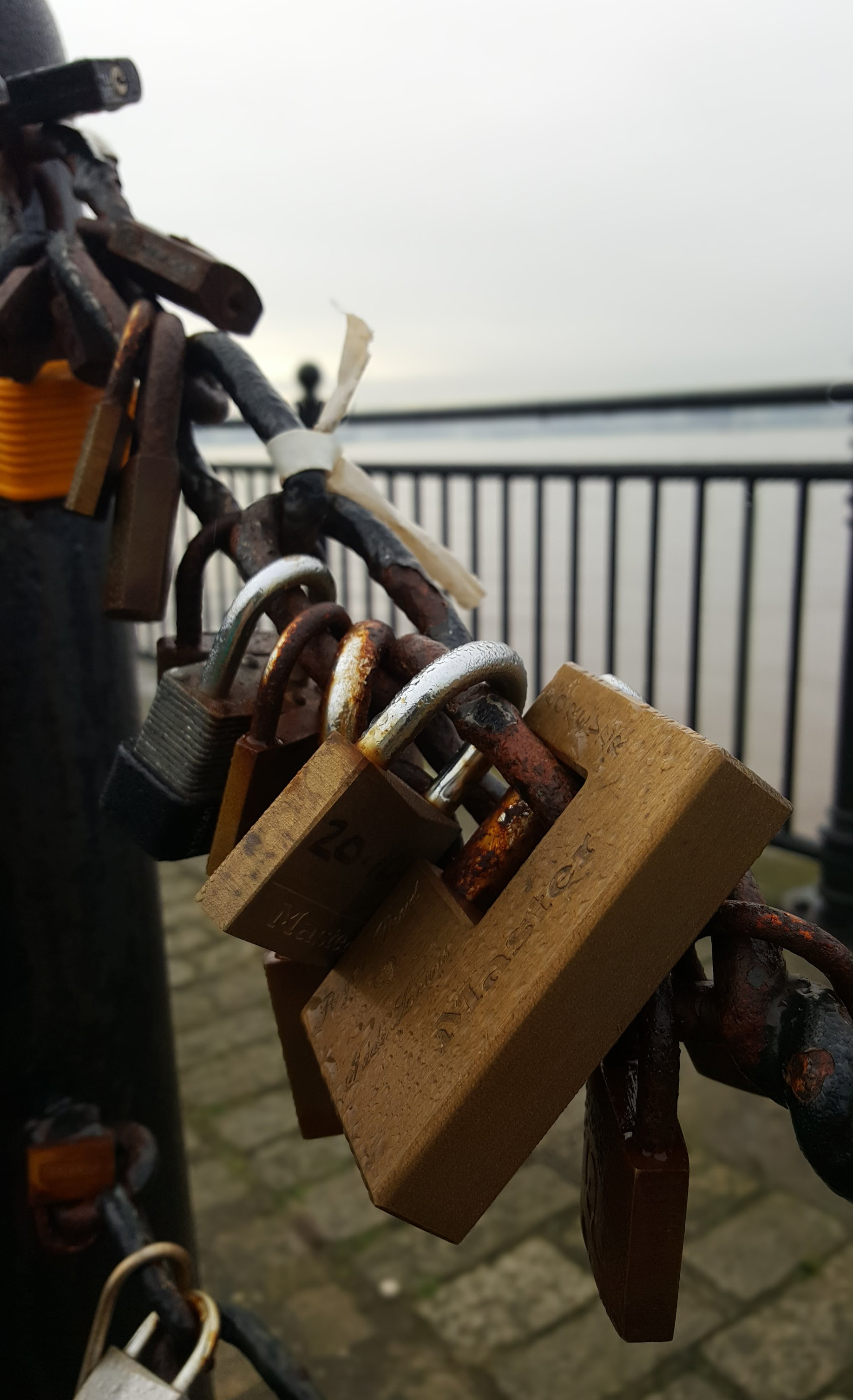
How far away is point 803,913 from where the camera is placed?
3.00m

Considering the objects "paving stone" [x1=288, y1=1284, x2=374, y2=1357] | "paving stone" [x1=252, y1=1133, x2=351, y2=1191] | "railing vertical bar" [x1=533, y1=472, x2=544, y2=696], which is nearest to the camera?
"paving stone" [x1=288, y1=1284, x2=374, y2=1357]

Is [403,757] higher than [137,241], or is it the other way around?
[137,241]

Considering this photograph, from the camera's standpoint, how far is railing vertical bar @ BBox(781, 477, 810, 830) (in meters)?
2.82

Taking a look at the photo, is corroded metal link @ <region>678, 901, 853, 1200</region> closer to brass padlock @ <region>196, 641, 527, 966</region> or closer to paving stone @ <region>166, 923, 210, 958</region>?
brass padlock @ <region>196, 641, 527, 966</region>

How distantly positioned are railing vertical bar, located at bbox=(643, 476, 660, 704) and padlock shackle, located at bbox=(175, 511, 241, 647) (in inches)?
92.8

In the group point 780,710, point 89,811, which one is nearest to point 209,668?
point 89,811

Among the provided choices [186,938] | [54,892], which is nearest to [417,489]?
[186,938]

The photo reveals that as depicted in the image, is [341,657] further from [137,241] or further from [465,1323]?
[465,1323]

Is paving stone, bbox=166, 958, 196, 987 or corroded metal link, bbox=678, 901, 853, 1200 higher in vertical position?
corroded metal link, bbox=678, 901, 853, 1200

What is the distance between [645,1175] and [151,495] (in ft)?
1.62

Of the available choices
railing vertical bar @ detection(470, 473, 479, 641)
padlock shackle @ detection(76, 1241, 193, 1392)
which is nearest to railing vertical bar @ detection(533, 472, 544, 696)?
railing vertical bar @ detection(470, 473, 479, 641)

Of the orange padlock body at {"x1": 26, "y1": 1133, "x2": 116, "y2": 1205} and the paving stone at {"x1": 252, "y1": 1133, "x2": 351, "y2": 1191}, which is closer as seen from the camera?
the orange padlock body at {"x1": 26, "y1": 1133, "x2": 116, "y2": 1205}

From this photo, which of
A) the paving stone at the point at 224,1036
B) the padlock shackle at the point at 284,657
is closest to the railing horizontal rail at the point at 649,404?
the paving stone at the point at 224,1036

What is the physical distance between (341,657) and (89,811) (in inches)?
17.9
